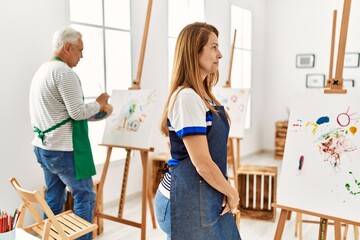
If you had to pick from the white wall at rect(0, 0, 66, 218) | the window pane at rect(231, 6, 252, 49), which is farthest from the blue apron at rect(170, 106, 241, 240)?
the window pane at rect(231, 6, 252, 49)

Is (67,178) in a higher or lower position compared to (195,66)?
lower

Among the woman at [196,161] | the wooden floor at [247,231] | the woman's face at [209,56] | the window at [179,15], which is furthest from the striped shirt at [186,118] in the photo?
the window at [179,15]

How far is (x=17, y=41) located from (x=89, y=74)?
831 millimetres

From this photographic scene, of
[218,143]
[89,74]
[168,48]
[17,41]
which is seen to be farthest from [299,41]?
[218,143]

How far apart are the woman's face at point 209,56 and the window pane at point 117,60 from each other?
2250 mm

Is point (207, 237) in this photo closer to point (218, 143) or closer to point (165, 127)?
point (218, 143)

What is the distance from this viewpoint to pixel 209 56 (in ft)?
4.92

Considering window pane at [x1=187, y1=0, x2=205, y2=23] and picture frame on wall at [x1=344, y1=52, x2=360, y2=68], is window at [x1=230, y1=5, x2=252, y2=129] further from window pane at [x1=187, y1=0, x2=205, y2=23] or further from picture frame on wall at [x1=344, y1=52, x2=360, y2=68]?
picture frame on wall at [x1=344, y1=52, x2=360, y2=68]

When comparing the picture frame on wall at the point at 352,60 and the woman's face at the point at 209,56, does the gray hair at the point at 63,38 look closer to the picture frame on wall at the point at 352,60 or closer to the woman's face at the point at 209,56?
the woman's face at the point at 209,56

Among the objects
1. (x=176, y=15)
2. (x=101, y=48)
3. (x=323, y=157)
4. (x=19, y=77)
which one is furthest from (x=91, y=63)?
(x=323, y=157)

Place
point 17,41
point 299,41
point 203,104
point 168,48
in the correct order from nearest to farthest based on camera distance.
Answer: point 203,104 < point 17,41 < point 168,48 < point 299,41

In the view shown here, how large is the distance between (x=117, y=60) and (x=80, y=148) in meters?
1.61

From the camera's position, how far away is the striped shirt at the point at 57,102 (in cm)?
218

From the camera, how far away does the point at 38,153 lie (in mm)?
2314
